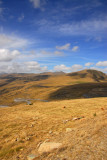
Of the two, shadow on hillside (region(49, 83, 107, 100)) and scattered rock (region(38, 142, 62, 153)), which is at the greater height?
scattered rock (region(38, 142, 62, 153))

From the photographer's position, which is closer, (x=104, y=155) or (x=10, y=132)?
(x=104, y=155)

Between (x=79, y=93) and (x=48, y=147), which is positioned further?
(x=79, y=93)

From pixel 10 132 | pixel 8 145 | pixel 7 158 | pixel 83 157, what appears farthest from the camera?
pixel 10 132

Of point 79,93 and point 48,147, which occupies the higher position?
point 48,147

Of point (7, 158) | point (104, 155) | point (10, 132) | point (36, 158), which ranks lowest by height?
point (10, 132)

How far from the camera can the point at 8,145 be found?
1195 centimetres

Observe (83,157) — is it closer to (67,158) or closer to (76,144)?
(67,158)

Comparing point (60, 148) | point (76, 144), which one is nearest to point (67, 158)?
point (60, 148)

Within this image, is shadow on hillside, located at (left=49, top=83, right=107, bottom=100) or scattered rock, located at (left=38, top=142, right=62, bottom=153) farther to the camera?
shadow on hillside, located at (left=49, top=83, right=107, bottom=100)

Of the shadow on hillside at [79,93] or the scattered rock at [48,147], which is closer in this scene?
the scattered rock at [48,147]

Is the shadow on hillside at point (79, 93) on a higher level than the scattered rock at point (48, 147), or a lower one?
lower

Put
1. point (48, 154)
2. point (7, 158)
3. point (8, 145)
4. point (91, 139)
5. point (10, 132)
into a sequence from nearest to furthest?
point (48, 154), point (7, 158), point (91, 139), point (8, 145), point (10, 132)

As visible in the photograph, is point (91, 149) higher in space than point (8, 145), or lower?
higher

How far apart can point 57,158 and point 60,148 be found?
3.62ft
